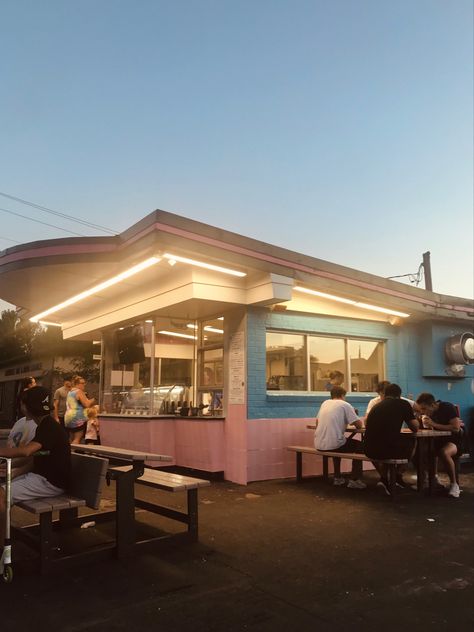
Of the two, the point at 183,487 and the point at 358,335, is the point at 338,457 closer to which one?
the point at 358,335

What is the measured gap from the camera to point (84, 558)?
14.2ft

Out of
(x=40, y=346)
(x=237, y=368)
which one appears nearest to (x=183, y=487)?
(x=237, y=368)

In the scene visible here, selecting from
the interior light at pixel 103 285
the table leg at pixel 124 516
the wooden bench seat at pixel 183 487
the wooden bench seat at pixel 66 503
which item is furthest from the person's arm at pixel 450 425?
the wooden bench seat at pixel 66 503

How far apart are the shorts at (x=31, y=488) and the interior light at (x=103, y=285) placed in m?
3.25

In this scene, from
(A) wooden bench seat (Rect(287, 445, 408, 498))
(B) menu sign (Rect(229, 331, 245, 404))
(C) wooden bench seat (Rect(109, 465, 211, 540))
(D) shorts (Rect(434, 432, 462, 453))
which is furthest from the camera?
(B) menu sign (Rect(229, 331, 245, 404))

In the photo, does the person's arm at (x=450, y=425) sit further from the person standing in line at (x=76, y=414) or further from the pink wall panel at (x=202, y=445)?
the person standing in line at (x=76, y=414)

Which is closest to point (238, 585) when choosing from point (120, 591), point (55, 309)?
point (120, 591)

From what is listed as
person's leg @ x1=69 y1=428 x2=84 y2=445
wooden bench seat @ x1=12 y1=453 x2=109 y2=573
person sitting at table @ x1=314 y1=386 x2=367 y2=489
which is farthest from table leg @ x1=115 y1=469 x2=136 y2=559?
person's leg @ x1=69 y1=428 x2=84 y2=445

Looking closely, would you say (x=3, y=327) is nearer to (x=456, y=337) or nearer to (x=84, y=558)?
(x=456, y=337)

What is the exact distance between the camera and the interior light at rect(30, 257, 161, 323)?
716 centimetres

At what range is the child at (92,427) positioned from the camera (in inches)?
404

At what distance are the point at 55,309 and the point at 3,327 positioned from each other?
30.4 m

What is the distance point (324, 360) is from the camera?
9930 mm

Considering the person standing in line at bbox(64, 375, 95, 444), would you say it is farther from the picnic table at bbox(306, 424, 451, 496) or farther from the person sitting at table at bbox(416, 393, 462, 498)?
the person sitting at table at bbox(416, 393, 462, 498)
